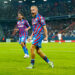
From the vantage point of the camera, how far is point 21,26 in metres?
11.2

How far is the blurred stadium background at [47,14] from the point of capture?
159 feet

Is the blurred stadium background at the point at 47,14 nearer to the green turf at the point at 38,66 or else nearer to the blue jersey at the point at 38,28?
the green turf at the point at 38,66

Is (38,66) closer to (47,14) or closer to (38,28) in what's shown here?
(38,28)

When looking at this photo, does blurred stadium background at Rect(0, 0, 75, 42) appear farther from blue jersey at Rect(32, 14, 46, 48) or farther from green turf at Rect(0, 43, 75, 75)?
blue jersey at Rect(32, 14, 46, 48)

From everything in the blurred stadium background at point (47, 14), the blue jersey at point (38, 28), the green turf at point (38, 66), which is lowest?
the blurred stadium background at point (47, 14)

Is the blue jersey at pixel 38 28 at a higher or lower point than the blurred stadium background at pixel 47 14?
higher

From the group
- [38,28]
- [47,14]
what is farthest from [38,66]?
[47,14]

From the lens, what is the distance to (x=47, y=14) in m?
51.1

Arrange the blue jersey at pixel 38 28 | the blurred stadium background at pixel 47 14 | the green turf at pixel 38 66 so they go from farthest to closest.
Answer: the blurred stadium background at pixel 47 14 < the blue jersey at pixel 38 28 < the green turf at pixel 38 66

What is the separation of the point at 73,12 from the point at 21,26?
Result: 3901 cm

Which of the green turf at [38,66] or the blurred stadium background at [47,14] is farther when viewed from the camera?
the blurred stadium background at [47,14]

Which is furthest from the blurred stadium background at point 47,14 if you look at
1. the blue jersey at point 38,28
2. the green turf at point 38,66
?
the blue jersey at point 38,28

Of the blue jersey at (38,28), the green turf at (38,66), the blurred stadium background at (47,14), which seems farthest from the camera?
the blurred stadium background at (47,14)

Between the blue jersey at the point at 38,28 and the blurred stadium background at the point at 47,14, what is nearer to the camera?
the blue jersey at the point at 38,28
